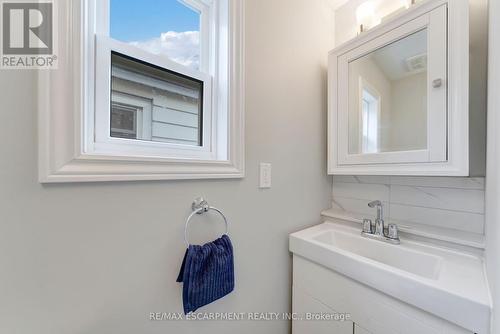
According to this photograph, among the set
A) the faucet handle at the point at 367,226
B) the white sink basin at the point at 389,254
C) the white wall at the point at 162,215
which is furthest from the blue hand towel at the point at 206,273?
the faucet handle at the point at 367,226

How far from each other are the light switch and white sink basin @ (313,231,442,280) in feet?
1.22

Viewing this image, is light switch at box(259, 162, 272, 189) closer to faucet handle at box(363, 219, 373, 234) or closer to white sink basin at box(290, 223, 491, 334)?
white sink basin at box(290, 223, 491, 334)

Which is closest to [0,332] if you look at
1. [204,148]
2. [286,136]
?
[204,148]

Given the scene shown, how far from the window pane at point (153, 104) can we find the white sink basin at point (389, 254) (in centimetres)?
83

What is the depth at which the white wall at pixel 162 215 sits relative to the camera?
1.69ft

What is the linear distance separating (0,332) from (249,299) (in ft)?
2.56

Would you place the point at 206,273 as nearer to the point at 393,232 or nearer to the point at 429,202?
the point at 393,232

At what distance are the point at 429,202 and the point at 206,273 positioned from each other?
3.46 feet

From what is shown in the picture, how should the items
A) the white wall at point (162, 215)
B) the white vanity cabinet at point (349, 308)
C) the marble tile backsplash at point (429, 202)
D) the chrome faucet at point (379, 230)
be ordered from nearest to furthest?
the white wall at point (162, 215)
the white vanity cabinet at point (349, 308)
the marble tile backsplash at point (429, 202)
the chrome faucet at point (379, 230)

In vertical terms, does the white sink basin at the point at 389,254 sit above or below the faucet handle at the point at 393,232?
below

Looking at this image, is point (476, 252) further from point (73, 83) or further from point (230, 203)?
point (73, 83)

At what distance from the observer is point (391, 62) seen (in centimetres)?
101

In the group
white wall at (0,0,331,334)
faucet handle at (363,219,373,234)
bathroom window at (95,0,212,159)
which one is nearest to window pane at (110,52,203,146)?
bathroom window at (95,0,212,159)

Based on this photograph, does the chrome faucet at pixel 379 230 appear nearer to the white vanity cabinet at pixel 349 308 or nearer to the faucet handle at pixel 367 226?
the faucet handle at pixel 367 226
